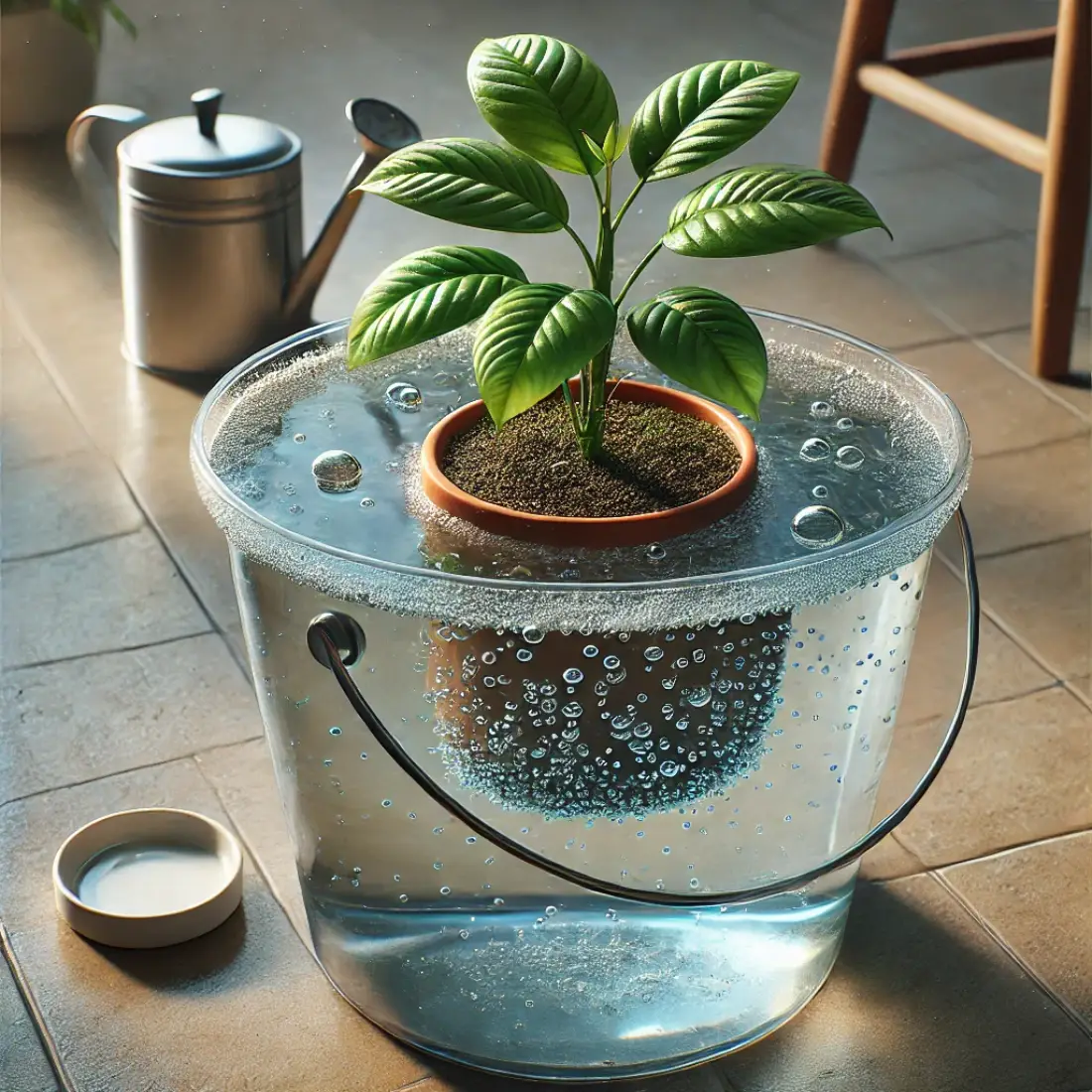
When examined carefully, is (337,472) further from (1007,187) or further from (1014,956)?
(1007,187)

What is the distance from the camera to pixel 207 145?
1667 millimetres

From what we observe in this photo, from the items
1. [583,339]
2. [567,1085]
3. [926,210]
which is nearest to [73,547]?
[567,1085]

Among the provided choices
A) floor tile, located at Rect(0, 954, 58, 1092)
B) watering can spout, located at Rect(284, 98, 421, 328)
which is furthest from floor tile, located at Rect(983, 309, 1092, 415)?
floor tile, located at Rect(0, 954, 58, 1092)

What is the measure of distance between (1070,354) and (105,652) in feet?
3.80

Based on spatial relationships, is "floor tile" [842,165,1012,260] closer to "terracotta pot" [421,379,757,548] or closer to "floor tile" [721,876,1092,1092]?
"floor tile" [721,876,1092,1092]

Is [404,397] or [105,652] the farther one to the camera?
[105,652]

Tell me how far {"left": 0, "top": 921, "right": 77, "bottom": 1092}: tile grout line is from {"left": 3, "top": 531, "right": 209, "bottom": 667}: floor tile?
1.08 ft

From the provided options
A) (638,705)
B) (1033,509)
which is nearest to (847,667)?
(638,705)

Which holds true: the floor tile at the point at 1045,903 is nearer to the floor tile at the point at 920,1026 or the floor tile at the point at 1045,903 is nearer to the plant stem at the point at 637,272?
the floor tile at the point at 920,1026

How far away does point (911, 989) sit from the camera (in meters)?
0.98

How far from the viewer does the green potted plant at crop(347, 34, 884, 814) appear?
72 cm

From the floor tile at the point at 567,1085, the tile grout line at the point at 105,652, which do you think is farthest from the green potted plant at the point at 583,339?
the tile grout line at the point at 105,652

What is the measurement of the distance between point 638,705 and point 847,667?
5.0 inches

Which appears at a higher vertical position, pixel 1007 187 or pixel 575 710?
pixel 575 710
